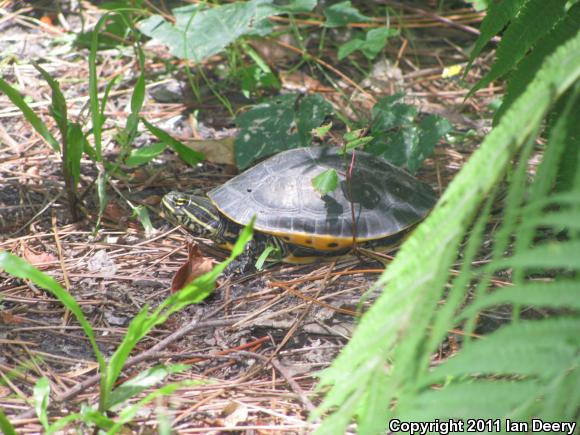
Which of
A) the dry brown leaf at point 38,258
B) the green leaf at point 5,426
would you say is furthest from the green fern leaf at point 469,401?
the dry brown leaf at point 38,258

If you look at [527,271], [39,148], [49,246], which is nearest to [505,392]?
[527,271]

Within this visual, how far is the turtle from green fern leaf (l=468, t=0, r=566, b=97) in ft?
4.20

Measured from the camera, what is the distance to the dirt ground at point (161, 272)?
8.25ft

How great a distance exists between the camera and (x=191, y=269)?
339 centimetres

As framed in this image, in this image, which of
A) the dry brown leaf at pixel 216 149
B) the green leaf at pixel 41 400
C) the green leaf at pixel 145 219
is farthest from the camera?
the dry brown leaf at pixel 216 149

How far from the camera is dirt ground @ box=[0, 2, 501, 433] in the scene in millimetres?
2516

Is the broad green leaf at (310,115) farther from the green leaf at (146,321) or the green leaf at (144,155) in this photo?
the green leaf at (146,321)

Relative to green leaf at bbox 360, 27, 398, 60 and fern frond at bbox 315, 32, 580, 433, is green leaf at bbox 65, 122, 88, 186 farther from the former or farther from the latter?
fern frond at bbox 315, 32, 580, 433

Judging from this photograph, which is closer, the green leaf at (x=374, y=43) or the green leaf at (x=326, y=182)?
the green leaf at (x=326, y=182)

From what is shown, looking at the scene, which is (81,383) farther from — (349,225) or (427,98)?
(427,98)

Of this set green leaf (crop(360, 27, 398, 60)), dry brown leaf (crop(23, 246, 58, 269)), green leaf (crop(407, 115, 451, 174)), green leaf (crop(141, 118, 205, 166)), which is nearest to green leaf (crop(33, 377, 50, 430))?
dry brown leaf (crop(23, 246, 58, 269))

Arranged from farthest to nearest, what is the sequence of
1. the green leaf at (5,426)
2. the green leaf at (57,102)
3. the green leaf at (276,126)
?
1. the green leaf at (276,126)
2. the green leaf at (57,102)
3. the green leaf at (5,426)

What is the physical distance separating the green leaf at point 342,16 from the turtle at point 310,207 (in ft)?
4.58

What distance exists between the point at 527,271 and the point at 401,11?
3554 millimetres
